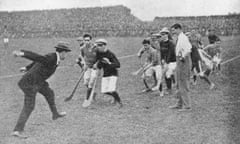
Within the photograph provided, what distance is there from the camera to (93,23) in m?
51.4

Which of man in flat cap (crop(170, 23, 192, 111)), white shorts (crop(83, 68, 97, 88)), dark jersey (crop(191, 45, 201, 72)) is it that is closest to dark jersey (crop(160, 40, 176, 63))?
dark jersey (crop(191, 45, 201, 72))

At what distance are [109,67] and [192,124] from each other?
244 cm

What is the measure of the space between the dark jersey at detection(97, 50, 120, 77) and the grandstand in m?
34.4

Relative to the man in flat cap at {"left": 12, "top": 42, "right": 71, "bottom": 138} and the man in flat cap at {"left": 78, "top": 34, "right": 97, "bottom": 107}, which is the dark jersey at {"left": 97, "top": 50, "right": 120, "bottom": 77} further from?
the man in flat cap at {"left": 12, "top": 42, "right": 71, "bottom": 138}

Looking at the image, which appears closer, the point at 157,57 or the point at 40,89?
the point at 40,89

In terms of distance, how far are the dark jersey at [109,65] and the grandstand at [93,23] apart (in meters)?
34.4

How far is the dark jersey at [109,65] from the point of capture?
852 centimetres

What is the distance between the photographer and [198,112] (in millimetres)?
8023

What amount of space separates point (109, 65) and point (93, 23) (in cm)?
4341

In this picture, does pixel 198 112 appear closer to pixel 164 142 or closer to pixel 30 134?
pixel 164 142

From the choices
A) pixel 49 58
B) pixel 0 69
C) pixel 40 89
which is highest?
pixel 49 58

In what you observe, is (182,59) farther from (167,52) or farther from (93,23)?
(93,23)

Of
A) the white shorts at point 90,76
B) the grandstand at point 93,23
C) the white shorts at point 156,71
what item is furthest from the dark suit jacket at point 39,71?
the grandstand at point 93,23

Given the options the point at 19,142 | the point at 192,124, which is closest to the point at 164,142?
the point at 192,124
